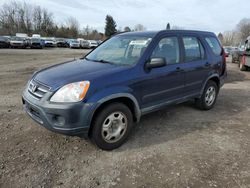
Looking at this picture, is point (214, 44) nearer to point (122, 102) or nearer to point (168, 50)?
point (168, 50)

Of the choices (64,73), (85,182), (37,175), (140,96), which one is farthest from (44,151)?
(140,96)

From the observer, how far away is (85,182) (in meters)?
2.58

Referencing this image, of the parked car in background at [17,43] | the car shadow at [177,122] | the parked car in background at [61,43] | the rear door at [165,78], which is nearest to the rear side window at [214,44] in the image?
the rear door at [165,78]

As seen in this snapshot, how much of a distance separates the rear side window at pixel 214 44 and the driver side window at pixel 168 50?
1283 millimetres

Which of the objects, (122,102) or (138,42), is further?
(138,42)

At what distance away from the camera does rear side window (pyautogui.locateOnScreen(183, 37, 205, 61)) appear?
13.8ft

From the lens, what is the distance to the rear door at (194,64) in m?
4.18

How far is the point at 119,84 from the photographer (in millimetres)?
3061

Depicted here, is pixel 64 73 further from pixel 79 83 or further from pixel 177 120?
pixel 177 120

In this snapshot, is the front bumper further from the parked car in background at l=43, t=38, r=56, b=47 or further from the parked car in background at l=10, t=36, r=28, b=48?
the parked car in background at l=43, t=38, r=56, b=47

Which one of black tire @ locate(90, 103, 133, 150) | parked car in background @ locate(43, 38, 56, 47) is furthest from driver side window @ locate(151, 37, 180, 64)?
parked car in background @ locate(43, 38, 56, 47)

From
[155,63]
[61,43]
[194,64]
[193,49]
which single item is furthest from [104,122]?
[61,43]

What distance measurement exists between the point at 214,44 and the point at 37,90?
4153 millimetres

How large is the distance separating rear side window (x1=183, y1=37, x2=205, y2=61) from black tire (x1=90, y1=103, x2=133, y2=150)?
71.2 inches
